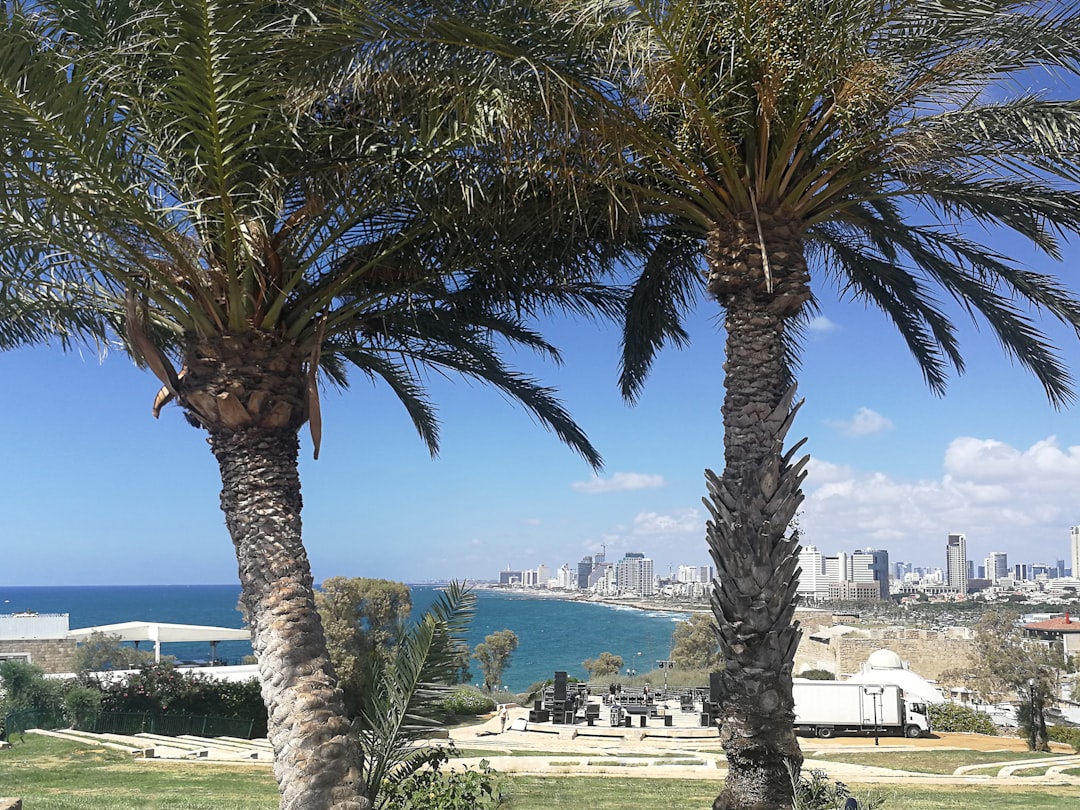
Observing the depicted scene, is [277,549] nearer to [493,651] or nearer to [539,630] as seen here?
[493,651]

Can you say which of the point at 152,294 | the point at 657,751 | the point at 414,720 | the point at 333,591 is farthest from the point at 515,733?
the point at 152,294

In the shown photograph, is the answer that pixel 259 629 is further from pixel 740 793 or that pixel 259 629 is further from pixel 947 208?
pixel 947 208

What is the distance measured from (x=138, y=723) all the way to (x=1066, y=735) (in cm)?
2492

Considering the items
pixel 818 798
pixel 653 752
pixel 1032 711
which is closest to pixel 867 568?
pixel 1032 711

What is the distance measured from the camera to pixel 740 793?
602 centimetres

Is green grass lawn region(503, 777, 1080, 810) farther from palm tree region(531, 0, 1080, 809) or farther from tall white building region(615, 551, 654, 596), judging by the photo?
tall white building region(615, 551, 654, 596)

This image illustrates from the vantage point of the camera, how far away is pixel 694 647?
43281mm

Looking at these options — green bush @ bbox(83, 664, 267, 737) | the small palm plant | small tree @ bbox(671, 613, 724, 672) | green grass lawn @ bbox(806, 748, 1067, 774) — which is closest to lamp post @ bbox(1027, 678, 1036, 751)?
green grass lawn @ bbox(806, 748, 1067, 774)

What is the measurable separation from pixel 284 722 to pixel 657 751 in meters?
15.1

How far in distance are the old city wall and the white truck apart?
458 inches

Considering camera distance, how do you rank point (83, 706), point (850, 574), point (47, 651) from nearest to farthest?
point (83, 706) → point (47, 651) → point (850, 574)

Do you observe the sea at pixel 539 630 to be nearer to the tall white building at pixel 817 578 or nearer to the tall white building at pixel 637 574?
the tall white building at pixel 637 574

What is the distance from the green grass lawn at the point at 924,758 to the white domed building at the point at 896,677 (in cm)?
711

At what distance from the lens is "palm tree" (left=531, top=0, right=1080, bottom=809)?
19.1 ft
